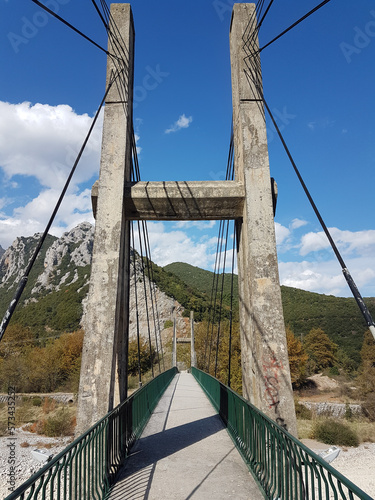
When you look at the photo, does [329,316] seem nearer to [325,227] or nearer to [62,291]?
[62,291]

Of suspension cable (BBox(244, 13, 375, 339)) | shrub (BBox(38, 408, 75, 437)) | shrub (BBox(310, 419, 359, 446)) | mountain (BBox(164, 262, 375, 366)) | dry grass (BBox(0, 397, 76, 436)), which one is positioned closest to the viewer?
suspension cable (BBox(244, 13, 375, 339))

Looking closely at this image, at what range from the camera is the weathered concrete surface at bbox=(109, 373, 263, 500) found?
3.76 m

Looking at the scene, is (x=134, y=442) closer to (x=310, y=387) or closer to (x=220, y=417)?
(x=220, y=417)

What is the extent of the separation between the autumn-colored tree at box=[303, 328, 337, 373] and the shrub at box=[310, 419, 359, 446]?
2261 cm

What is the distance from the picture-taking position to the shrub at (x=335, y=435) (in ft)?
67.6

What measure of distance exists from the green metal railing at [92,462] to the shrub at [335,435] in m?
19.8

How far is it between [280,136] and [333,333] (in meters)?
58.9

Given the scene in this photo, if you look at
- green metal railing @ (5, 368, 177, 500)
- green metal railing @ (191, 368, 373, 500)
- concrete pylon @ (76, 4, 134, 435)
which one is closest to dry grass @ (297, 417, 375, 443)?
green metal railing @ (191, 368, 373, 500)

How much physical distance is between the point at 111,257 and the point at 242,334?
2530 mm

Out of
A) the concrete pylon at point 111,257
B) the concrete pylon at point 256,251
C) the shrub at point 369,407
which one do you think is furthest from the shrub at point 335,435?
the concrete pylon at point 111,257

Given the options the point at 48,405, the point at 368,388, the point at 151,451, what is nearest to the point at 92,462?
the point at 151,451

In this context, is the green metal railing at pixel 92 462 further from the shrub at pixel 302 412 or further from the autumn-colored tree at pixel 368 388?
the autumn-colored tree at pixel 368 388

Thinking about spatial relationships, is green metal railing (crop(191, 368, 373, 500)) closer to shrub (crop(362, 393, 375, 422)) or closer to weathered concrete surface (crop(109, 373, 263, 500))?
weathered concrete surface (crop(109, 373, 263, 500))

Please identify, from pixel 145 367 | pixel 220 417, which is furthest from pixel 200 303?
pixel 220 417
